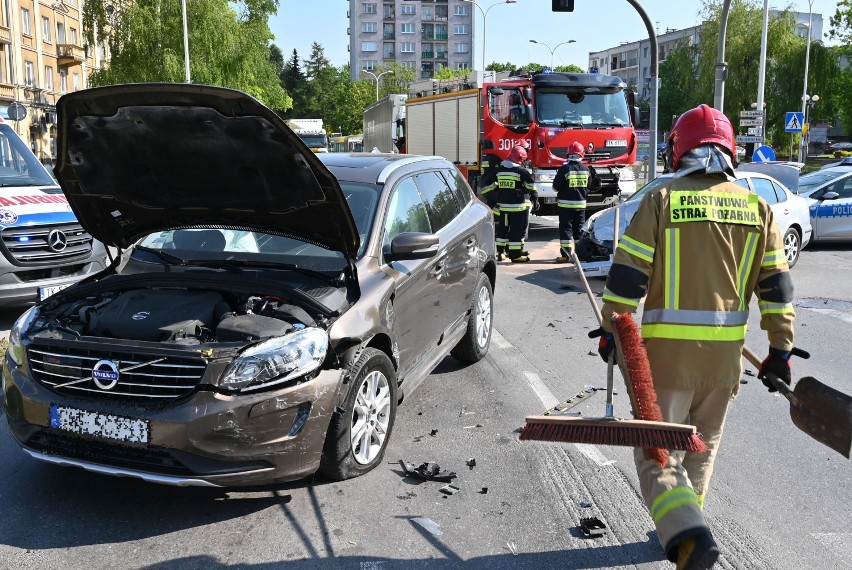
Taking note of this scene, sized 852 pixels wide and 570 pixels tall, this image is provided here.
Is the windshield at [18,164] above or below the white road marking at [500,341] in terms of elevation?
above

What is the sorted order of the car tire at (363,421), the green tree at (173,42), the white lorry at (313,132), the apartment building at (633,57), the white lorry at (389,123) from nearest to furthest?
the car tire at (363,421)
the white lorry at (389,123)
the green tree at (173,42)
the white lorry at (313,132)
the apartment building at (633,57)

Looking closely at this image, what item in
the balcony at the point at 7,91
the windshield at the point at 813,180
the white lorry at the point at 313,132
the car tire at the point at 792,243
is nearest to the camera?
the car tire at the point at 792,243

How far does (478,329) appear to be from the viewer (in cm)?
691

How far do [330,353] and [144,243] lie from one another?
74.9 inches

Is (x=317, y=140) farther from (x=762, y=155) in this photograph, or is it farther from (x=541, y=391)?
(x=541, y=391)

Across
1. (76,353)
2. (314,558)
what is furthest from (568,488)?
(76,353)

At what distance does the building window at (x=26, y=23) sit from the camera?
50.8 m

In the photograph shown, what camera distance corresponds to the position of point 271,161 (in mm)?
4250

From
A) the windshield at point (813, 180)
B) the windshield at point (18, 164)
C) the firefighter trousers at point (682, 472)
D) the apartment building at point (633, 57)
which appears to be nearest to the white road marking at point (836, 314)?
the windshield at point (813, 180)

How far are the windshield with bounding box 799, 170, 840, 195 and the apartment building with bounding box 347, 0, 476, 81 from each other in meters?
110

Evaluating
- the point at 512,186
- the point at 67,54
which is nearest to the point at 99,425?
the point at 512,186

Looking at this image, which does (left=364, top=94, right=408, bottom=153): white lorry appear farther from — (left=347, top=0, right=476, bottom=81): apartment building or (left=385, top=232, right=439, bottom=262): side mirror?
(left=347, top=0, right=476, bottom=81): apartment building

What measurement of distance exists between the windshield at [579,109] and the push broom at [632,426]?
1455 cm

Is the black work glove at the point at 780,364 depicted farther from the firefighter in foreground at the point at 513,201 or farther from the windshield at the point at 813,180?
the windshield at the point at 813,180
